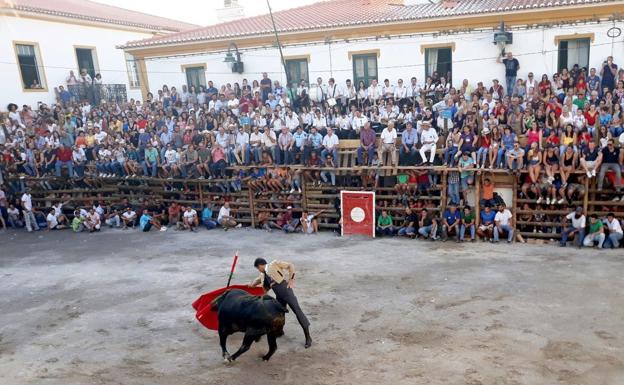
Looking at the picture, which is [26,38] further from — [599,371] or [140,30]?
[599,371]

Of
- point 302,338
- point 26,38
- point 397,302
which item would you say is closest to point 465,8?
point 397,302

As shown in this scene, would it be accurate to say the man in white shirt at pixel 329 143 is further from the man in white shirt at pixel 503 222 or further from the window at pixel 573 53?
the window at pixel 573 53

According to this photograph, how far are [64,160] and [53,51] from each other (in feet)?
29.0

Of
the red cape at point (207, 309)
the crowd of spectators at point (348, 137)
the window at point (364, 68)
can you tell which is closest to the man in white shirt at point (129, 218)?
the crowd of spectators at point (348, 137)

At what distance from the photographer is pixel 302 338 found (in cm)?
961

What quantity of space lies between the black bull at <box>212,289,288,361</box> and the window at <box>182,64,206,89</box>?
17497 mm

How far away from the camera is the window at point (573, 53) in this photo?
1814 centimetres

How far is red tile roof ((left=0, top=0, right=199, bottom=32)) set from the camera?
86.2ft

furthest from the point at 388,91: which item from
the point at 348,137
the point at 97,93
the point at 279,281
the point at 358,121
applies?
the point at 97,93

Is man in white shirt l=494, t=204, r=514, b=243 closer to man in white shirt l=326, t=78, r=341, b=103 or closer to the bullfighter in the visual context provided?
the bullfighter

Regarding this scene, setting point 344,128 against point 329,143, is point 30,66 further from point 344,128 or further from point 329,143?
point 329,143

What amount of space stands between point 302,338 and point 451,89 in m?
12.2

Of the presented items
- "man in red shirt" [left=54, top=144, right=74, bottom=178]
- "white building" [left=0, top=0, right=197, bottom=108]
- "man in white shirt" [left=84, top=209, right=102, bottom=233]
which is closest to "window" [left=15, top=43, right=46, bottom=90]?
"white building" [left=0, top=0, right=197, bottom=108]

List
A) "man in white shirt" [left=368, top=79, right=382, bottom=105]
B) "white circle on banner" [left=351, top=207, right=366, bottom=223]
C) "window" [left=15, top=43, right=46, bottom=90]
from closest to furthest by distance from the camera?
"white circle on banner" [left=351, top=207, right=366, bottom=223] < "man in white shirt" [left=368, top=79, right=382, bottom=105] < "window" [left=15, top=43, right=46, bottom=90]
